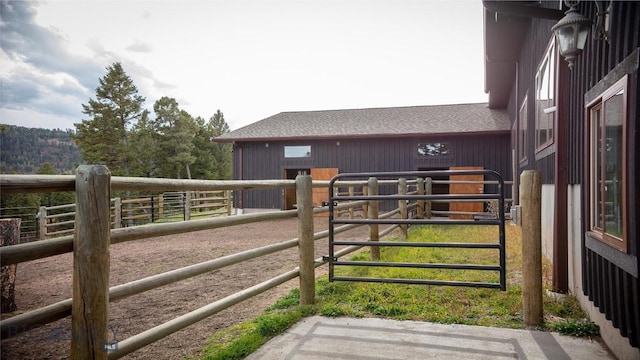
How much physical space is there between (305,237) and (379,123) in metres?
14.4

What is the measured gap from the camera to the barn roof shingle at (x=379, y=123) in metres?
15.7

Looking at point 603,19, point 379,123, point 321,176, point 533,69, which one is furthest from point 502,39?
point 321,176

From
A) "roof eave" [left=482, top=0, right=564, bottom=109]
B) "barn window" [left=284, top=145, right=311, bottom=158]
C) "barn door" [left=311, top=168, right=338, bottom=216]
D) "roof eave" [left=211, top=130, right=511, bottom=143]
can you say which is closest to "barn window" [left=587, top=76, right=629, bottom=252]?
"roof eave" [left=482, top=0, right=564, bottom=109]

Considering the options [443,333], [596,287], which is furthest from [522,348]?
[596,287]

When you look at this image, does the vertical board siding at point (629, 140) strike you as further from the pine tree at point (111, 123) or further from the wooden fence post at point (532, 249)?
the pine tree at point (111, 123)

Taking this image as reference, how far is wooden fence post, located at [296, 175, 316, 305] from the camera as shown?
3799 mm

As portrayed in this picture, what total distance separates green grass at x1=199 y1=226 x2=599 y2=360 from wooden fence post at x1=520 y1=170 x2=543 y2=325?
140mm

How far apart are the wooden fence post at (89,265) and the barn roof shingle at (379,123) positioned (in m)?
14.6

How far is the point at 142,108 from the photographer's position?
38312 millimetres

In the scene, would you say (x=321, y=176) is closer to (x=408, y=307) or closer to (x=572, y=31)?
(x=408, y=307)

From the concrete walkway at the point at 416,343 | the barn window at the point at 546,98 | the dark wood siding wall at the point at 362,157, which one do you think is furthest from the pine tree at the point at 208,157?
the concrete walkway at the point at 416,343

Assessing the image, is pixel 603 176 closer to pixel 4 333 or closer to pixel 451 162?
pixel 4 333

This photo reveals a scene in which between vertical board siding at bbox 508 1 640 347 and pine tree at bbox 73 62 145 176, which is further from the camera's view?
pine tree at bbox 73 62 145 176

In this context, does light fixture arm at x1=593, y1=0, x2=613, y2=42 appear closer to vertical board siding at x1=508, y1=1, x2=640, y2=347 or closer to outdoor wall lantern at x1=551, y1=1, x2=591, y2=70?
vertical board siding at x1=508, y1=1, x2=640, y2=347
